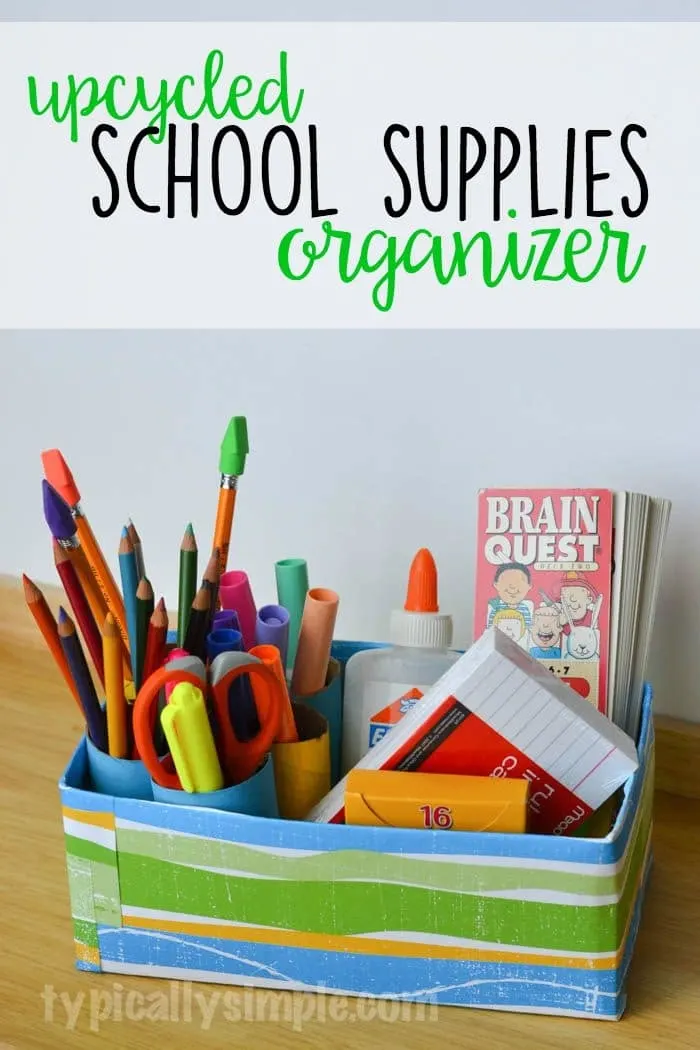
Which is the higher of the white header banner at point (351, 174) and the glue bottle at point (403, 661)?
the white header banner at point (351, 174)

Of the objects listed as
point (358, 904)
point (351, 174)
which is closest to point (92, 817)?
point (358, 904)

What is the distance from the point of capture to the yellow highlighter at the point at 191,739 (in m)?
0.56

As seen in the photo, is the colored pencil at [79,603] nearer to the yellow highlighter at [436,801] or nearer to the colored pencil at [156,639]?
the colored pencil at [156,639]

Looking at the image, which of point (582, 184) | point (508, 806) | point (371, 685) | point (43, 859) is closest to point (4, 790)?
point (43, 859)

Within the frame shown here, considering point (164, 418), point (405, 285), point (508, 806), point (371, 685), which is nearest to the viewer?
point (508, 806)

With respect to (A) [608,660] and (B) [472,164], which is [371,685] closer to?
(A) [608,660]

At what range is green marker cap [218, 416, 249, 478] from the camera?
0.66 metres

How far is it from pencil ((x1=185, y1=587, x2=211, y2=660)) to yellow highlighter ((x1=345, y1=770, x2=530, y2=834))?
95 mm

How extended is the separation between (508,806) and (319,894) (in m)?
0.09

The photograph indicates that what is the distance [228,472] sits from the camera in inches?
26.2

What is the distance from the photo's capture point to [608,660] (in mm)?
670

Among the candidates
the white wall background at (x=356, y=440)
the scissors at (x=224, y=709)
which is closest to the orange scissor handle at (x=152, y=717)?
the scissors at (x=224, y=709)

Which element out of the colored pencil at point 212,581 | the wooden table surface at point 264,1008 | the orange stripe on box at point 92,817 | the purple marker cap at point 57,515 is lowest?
the wooden table surface at point 264,1008

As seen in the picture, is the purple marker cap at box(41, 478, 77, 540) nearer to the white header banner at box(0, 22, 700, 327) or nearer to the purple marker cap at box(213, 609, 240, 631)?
the purple marker cap at box(213, 609, 240, 631)
